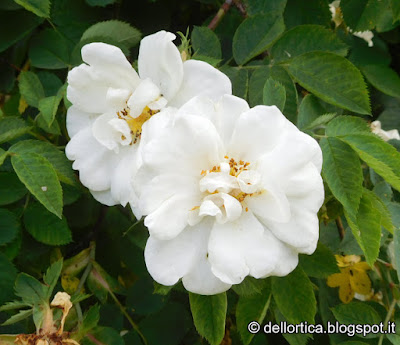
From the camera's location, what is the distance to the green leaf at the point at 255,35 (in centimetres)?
111

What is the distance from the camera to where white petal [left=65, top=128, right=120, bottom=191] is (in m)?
1.00

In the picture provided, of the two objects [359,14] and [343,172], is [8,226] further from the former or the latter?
[359,14]

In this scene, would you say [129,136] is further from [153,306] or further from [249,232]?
[153,306]

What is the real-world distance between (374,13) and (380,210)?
0.50 metres

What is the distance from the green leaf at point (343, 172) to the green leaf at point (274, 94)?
10cm

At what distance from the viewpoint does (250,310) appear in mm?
1021

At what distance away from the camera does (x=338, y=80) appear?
1031 mm

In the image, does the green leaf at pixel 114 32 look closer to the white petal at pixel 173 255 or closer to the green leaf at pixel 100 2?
the green leaf at pixel 100 2

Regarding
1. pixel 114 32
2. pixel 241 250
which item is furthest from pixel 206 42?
pixel 241 250

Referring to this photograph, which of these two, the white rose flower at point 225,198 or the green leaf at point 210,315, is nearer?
the white rose flower at point 225,198

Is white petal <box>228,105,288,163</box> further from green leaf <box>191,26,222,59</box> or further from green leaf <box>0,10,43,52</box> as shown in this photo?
green leaf <box>0,10,43,52</box>

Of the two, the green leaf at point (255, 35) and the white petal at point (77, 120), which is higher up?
the green leaf at point (255, 35)

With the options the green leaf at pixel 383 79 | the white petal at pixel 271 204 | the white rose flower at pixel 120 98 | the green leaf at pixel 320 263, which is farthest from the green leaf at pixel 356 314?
the green leaf at pixel 383 79

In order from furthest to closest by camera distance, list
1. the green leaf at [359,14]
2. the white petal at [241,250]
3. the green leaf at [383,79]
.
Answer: the green leaf at [383,79]
the green leaf at [359,14]
the white petal at [241,250]
